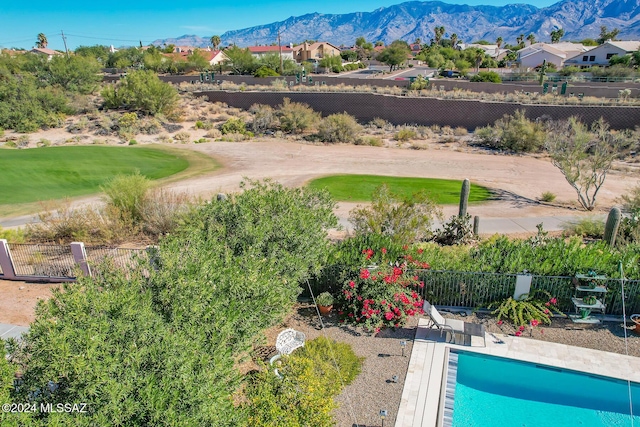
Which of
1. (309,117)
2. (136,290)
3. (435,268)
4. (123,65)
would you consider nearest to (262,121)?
(309,117)

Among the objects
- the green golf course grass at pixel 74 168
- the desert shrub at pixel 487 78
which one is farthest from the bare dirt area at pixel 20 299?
the desert shrub at pixel 487 78

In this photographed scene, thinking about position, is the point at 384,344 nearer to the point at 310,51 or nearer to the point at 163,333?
the point at 163,333

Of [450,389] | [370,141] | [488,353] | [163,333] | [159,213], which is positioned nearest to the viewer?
[163,333]

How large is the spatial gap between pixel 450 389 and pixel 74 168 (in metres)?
26.3

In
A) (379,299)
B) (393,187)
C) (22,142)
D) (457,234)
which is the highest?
(22,142)

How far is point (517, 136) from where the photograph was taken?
111 feet

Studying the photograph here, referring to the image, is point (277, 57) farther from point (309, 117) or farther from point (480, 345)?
point (480, 345)

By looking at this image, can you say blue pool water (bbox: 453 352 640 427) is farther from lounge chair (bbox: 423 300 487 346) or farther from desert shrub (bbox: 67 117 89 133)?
desert shrub (bbox: 67 117 89 133)

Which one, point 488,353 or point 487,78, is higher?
point 487,78

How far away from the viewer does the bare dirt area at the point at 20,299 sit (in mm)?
11984

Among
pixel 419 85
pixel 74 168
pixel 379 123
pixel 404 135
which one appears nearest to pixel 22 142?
pixel 74 168

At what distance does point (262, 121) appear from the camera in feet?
135

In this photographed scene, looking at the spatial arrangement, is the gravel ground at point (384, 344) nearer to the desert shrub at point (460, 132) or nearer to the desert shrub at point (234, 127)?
the desert shrub at point (460, 132)

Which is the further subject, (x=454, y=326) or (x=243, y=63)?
(x=243, y=63)
